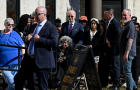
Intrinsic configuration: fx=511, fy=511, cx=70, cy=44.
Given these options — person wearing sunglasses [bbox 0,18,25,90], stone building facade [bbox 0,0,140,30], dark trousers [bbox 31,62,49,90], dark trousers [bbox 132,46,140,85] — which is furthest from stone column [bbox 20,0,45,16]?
dark trousers [bbox 31,62,49,90]

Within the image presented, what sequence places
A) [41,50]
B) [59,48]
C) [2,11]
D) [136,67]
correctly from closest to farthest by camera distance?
[41,50], [59,48], [136,67], [2,11]

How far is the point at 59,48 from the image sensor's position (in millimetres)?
12734

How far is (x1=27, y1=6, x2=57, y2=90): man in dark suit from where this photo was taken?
9.52m

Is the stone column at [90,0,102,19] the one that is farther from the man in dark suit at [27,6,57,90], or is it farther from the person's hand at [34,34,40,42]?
the person's hand at [34,34,40,42]

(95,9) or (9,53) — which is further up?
(95,9)

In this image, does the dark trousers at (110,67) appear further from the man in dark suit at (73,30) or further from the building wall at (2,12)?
the building wall at (2,12)

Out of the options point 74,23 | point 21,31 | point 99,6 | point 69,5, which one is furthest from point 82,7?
point 74,23

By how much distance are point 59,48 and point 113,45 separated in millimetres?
1352

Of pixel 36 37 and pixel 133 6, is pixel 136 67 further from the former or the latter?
pixel 133 6

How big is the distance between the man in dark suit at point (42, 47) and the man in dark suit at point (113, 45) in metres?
3.32

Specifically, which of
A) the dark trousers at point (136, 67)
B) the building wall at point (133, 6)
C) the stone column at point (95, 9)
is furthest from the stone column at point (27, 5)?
the dark trousers at point (136, 67)

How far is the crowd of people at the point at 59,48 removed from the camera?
964cm

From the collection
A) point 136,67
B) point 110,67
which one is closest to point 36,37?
point 110,67

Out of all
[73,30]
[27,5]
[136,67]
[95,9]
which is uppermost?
[27,5]
